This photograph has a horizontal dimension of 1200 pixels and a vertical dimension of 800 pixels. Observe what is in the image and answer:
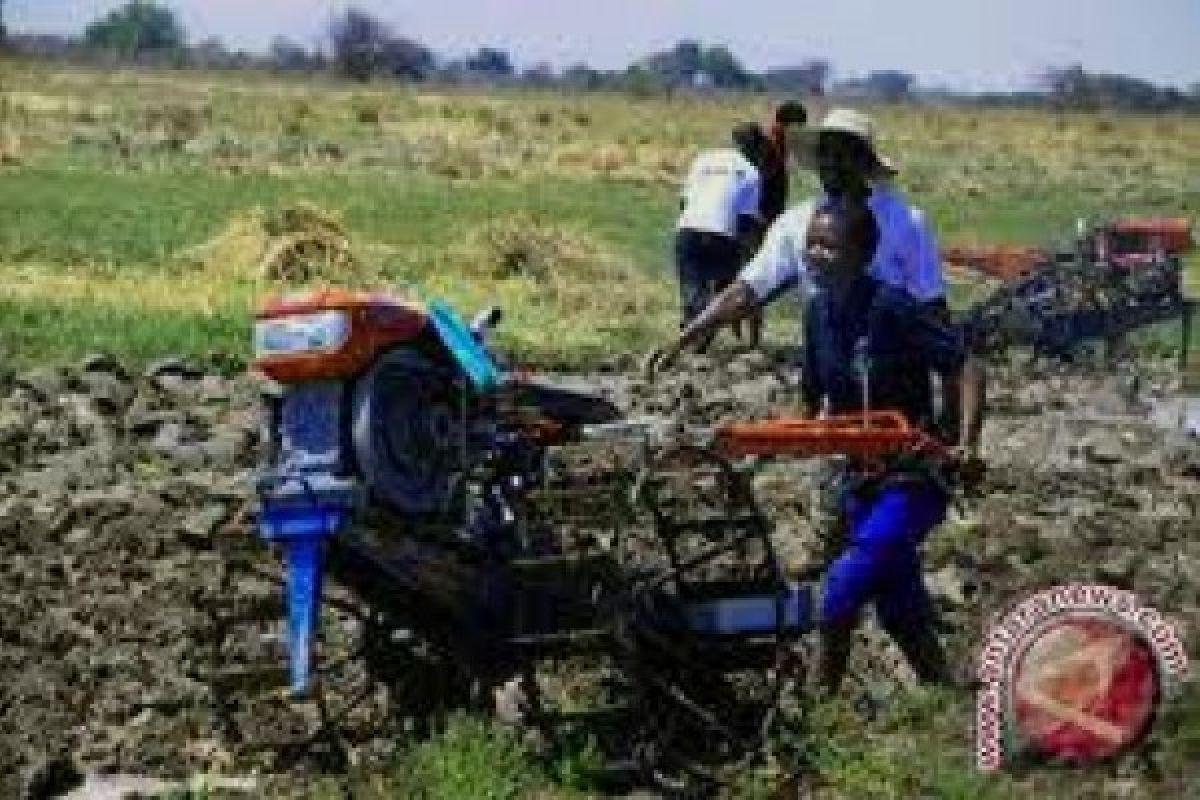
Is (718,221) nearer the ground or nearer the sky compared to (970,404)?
nearer the ground

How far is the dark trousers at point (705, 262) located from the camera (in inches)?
591

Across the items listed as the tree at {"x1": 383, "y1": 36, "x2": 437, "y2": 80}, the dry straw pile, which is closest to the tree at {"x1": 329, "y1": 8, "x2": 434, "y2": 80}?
the tree at {"x1": 383, "y1": 36, "x2": 437, "y2": 80}

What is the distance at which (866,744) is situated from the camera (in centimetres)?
665

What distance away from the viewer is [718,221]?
15.0m

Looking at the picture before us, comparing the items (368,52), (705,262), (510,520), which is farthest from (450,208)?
(368,52)

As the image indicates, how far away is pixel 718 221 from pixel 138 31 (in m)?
129

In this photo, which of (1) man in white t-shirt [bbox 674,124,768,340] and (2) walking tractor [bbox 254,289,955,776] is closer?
(2) walking tractor [bbox 254,289,955,776]

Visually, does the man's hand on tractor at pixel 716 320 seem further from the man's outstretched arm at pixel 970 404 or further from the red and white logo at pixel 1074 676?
the red and white logo at pixel 1074 676

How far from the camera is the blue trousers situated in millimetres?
7090

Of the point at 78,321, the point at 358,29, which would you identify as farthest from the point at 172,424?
the point at 358,29

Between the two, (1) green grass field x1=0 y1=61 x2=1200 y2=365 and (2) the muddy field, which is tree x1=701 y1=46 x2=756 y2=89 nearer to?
(1) green grass field x1=0 y1=61 x2=1200 y2=365

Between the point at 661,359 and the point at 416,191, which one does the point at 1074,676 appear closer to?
the point at 661,359

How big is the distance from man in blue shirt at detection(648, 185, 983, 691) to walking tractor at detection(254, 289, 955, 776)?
18 centimetres

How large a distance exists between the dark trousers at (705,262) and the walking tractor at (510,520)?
302 inches
